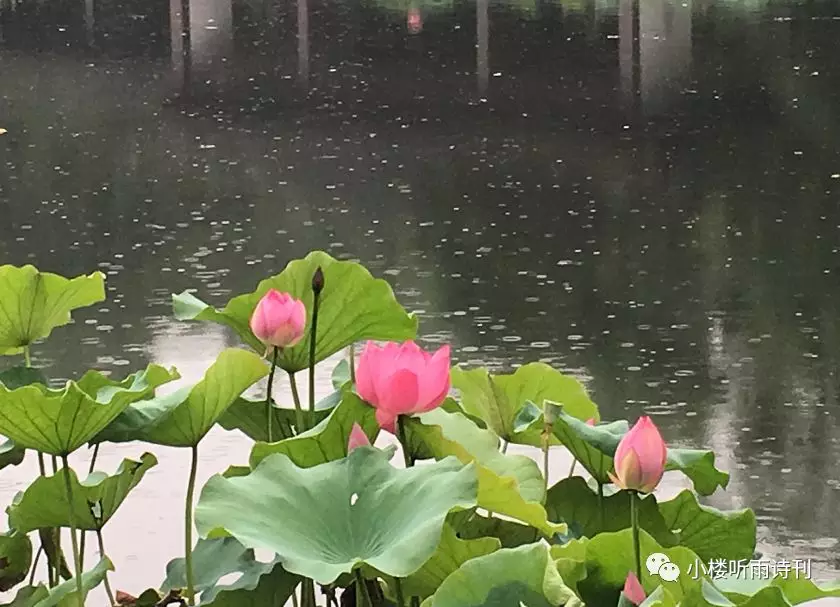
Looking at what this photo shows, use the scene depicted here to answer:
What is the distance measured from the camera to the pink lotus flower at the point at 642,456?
0.65 meters

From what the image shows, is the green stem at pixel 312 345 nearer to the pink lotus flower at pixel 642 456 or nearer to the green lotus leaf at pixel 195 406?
the green lotus leaf at pixel 195 406

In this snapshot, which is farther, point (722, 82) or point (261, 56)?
point (261, 56)

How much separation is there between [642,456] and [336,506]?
0.16 metres

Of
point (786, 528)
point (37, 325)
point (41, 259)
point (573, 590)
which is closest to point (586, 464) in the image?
point (573, 590)

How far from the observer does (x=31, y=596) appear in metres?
0.88

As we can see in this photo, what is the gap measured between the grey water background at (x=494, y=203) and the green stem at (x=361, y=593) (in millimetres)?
777

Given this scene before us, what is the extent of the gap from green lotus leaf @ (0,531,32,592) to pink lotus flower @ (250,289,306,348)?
248 mm

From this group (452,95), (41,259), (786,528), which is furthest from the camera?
(452,95)

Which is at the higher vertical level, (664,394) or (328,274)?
(328,274)

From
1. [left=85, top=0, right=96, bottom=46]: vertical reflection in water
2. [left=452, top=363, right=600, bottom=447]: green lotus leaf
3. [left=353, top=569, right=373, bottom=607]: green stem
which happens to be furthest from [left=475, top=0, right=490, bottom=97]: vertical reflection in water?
[left=353, top=569, right=373, bottom=607]: green stem

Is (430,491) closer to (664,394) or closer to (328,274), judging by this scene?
(328,274)

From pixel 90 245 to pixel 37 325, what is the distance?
7.20ft

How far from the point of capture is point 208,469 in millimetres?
1808

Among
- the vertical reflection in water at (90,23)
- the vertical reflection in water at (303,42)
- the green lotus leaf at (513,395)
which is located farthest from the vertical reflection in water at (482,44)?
the green lotus leaf at (513,395)
